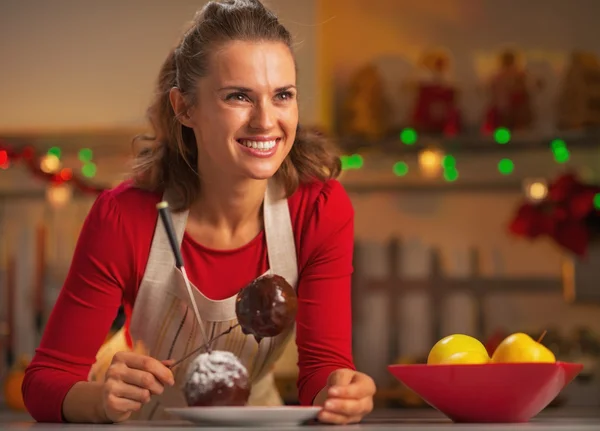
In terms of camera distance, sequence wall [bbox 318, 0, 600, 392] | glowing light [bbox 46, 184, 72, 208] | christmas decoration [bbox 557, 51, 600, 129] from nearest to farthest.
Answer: christmas decoration [bbox 557, 51, 600, 129]
wall [bbox 318, 0, 600, 392]
glowing light [bbox 46, 184, 72, 208]

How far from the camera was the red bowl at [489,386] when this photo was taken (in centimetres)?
114

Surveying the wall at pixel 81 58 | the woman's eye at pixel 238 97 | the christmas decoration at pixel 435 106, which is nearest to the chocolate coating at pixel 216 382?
the woman's eye at pixel 238 97

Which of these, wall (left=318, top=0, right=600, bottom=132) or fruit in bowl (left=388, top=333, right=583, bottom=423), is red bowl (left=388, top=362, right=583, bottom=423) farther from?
wall (left=318, top=0, right=600, bottom=132)

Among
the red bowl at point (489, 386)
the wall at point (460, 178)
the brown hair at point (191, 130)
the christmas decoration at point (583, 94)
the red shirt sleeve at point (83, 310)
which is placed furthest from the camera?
the wall at point (460, 178)

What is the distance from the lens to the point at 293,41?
173 centimetres

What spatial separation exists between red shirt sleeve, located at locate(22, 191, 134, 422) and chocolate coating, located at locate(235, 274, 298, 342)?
1.21ft

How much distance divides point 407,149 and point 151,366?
8.31 feet

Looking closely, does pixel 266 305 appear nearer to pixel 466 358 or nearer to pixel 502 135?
pixel 466 358

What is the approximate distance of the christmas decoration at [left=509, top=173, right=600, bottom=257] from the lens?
3.52 m

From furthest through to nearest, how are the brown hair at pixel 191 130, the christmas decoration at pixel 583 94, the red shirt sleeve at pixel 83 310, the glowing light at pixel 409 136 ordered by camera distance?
the glowing light at pixel 409 136
the christmas decoration at pixel 583 94
the brown hair at pixel 191 130
the red shirt sleeve at pixel 83 310

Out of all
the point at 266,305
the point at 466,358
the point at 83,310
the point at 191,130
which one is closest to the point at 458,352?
the point at 466,358

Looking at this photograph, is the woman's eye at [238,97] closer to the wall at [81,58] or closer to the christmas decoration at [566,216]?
the wall at [81,58]

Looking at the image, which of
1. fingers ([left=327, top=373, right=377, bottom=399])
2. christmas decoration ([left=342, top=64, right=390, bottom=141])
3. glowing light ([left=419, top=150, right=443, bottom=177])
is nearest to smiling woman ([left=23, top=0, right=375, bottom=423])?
fingers ([left=327, top=373, right=377, bottom=399])

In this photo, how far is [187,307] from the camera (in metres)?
1.72
